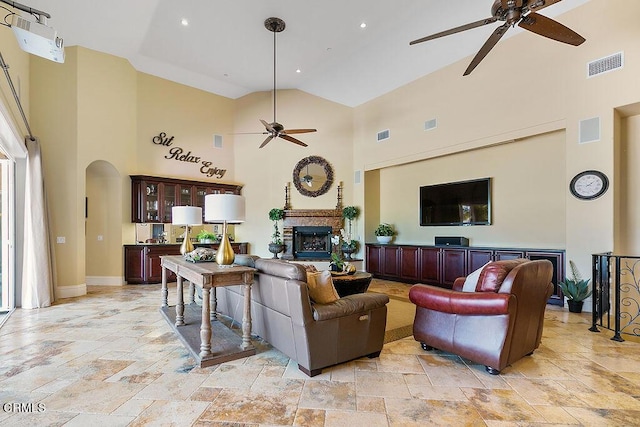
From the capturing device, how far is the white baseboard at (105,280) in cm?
688

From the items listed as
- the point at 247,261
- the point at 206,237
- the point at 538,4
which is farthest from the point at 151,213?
the point at 538,4

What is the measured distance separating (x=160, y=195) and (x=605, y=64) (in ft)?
27.6

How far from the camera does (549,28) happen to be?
3168 millimetres

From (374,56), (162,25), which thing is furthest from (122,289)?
(374,56)

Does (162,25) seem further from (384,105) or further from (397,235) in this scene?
(397,235)

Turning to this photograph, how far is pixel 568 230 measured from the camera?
495 centimetres

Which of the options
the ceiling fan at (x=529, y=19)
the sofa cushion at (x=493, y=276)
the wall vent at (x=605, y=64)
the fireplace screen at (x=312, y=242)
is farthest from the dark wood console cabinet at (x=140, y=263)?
the wall vent at (x=605, y=64)

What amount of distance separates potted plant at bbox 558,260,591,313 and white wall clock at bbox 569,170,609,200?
3.50 ft

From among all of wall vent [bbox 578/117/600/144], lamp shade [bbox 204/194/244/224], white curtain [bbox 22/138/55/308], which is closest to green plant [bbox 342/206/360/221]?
wall vent [bbox 578/117/600/144]

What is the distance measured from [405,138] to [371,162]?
3.63 feet

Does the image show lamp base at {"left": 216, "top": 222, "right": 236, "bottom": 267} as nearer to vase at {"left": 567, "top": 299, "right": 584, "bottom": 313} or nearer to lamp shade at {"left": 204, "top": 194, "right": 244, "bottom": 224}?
lamp shade at {"left": 204, "top": 194, "right": 244, "bottom": 224}

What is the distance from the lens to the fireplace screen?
8648 millimetres

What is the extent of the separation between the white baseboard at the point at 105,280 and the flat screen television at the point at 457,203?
6.75 meters

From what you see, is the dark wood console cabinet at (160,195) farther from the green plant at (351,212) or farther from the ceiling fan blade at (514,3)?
the ceiling fan blade at (514,3)
